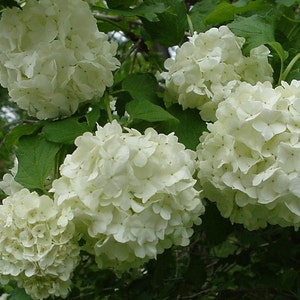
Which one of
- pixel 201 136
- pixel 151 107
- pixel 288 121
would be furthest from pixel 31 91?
pixel 288 121

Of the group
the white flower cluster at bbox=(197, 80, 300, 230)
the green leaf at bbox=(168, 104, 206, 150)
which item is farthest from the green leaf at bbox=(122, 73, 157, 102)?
the white flower cluster at bbox=(197, 80, 300, 230)

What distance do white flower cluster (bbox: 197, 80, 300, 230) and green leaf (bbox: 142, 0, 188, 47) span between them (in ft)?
1.52

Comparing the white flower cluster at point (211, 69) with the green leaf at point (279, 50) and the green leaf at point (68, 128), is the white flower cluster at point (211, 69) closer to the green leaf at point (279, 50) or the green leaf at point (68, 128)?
the green leaf at point (279, 50)

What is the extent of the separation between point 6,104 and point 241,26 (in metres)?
3.76

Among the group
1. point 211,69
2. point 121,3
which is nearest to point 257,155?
point 211,69

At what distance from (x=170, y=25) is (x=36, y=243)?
83cm

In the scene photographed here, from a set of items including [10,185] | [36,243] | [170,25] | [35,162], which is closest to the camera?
[36,243]

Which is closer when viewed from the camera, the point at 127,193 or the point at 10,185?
the point at 127,193

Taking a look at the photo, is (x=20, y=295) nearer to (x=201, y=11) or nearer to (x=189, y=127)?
(x=189, y=127)

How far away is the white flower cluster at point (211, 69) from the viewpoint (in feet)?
5.91

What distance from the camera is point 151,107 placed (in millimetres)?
1780

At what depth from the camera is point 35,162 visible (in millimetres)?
1732

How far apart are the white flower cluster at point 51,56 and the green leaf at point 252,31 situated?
1.23 ft

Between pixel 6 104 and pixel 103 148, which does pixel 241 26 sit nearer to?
pixel 103 148
